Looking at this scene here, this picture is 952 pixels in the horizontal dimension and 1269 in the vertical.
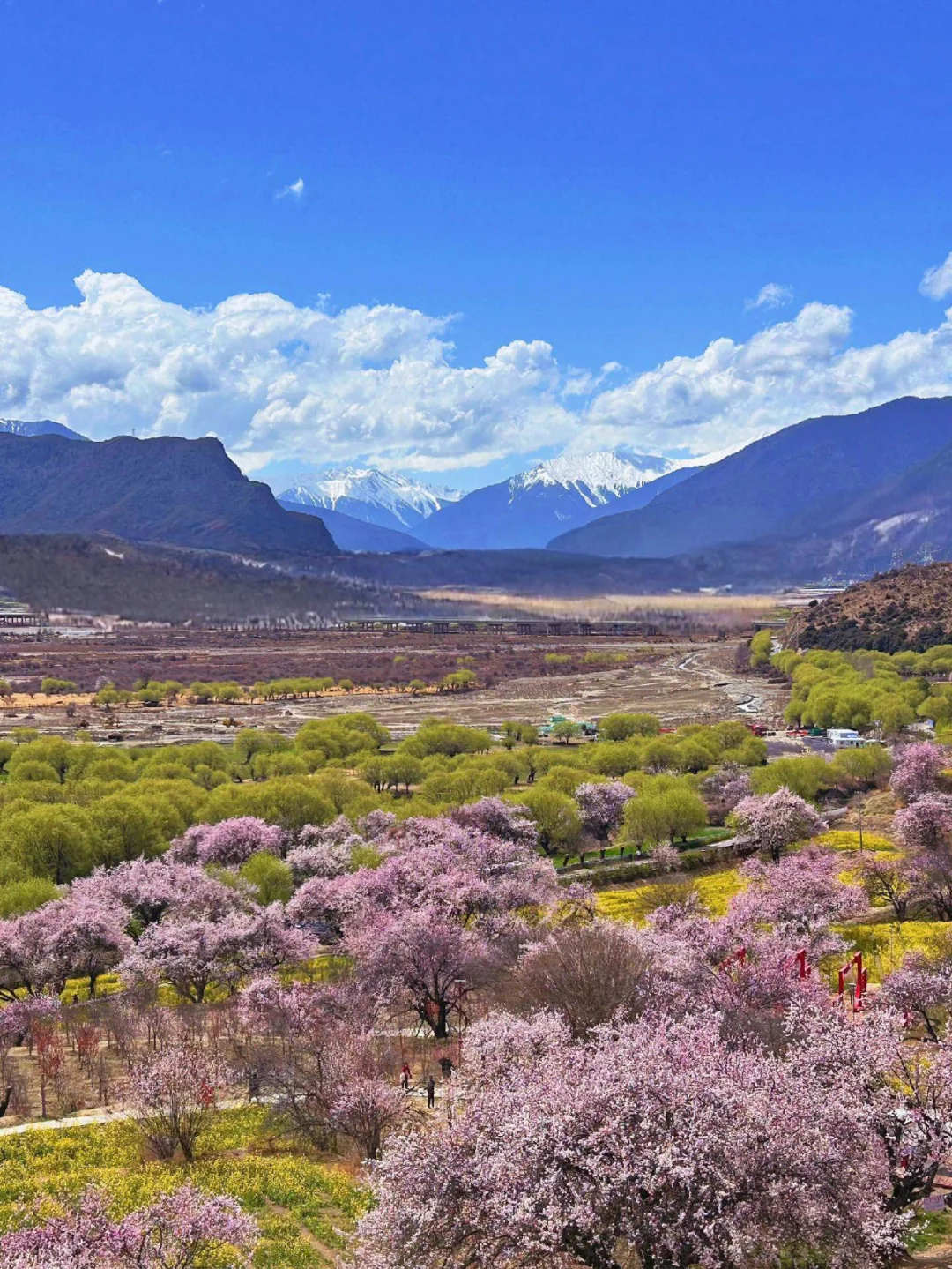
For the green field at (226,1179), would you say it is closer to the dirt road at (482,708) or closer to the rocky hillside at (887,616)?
the dirt road at (482,708)

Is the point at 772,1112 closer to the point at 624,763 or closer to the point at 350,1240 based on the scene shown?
the point at 350,1240

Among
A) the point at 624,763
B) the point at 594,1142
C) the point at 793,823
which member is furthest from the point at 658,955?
the point at 624,763

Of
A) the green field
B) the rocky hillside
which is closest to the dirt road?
the rocky hillside

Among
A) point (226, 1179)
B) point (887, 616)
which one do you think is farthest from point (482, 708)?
point (226, 1179)

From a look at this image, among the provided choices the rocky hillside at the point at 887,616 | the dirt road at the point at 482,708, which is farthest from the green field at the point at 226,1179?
the rocky hillside at the point at 887,616

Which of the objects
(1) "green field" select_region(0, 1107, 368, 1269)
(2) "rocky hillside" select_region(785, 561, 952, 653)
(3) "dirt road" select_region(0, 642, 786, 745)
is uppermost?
(2) "rocky hillside" select_region(785, 561, 952, 653)

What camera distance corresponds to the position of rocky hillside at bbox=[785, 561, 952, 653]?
16812 cm

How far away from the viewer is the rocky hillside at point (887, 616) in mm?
168125

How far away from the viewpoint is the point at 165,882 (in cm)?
5028

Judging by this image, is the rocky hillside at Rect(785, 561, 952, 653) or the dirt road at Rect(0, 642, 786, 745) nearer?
the dirt road at Rect(0, 642, 786, 745)

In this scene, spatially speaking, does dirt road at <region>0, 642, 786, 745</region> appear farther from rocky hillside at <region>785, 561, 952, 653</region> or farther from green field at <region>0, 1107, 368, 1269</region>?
green field at <region>0, 1107, 368, 1269</region>

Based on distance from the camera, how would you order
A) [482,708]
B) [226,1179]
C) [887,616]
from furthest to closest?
[887,616]
[482,708]
[226,1179]

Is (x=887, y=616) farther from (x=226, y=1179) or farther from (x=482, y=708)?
(x=226, y=1179)

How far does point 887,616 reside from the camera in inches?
7087
